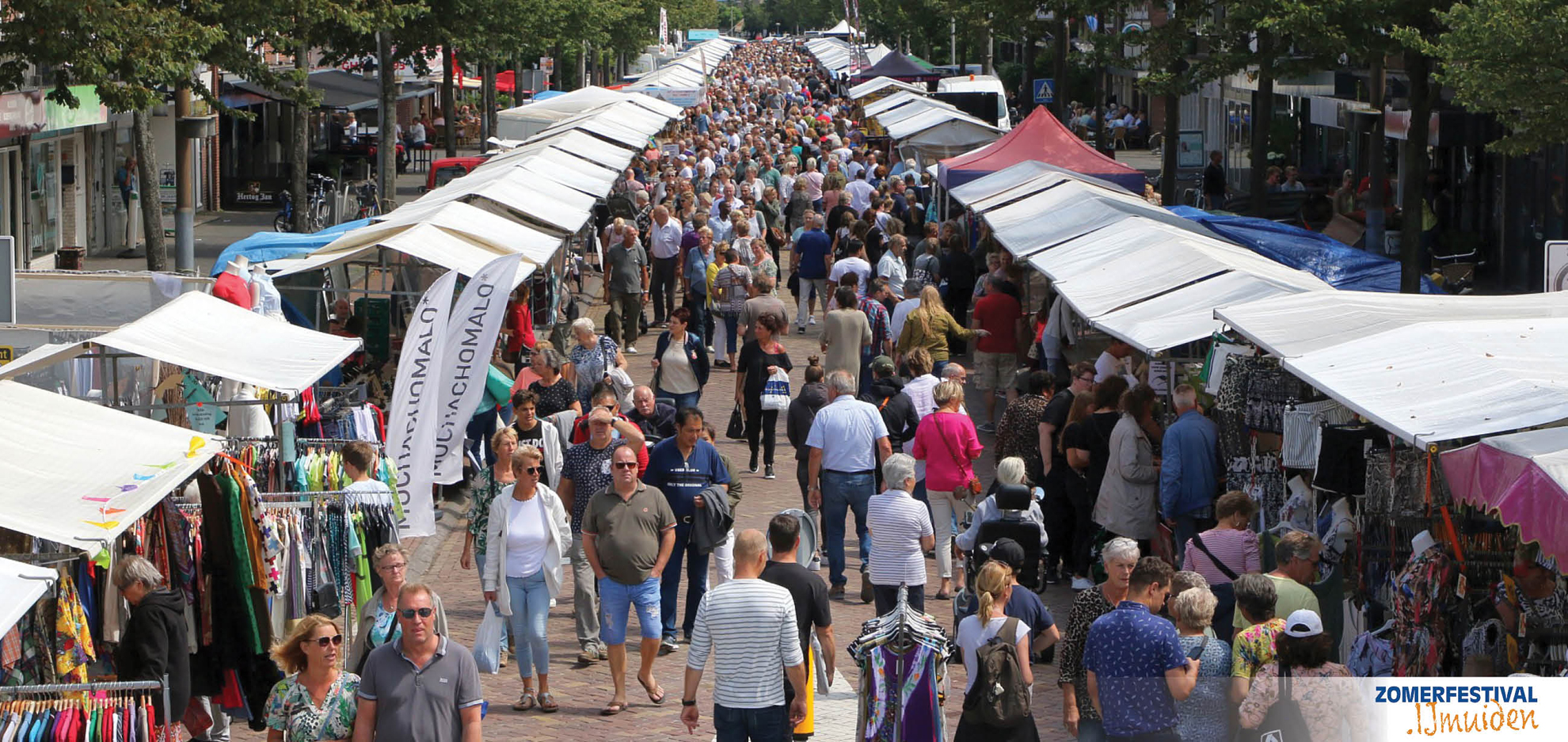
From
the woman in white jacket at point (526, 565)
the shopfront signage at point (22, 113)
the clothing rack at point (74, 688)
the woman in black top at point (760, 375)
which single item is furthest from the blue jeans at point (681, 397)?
the shopfront signage at point (22, 113)

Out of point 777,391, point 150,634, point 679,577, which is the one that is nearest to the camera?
point 150,634

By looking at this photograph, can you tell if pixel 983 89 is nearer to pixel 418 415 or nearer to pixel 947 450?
pixel 947 450

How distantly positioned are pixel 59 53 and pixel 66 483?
12.7 metres

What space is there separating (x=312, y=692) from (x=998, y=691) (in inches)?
113

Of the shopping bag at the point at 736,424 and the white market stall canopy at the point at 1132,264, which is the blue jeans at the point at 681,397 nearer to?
the shopping bag at the point at 736,424

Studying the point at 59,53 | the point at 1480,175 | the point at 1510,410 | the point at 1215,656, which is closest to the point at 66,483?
the point at 1215,656

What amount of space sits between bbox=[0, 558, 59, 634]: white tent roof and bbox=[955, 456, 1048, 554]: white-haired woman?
5540mm

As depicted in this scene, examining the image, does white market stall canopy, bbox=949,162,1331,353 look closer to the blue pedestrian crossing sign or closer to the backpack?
the backpack

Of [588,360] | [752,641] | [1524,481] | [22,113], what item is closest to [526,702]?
[752,641]

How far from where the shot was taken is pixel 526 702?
10.2 m

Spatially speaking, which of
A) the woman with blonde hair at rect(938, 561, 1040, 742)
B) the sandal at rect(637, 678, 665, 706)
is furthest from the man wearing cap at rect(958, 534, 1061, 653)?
the sandal at rect(637, 678, 665, 706)

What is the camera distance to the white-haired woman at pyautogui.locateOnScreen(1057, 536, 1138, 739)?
804cm

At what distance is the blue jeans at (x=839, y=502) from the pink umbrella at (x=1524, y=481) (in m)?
4.94

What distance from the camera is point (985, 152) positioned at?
26.5 m
